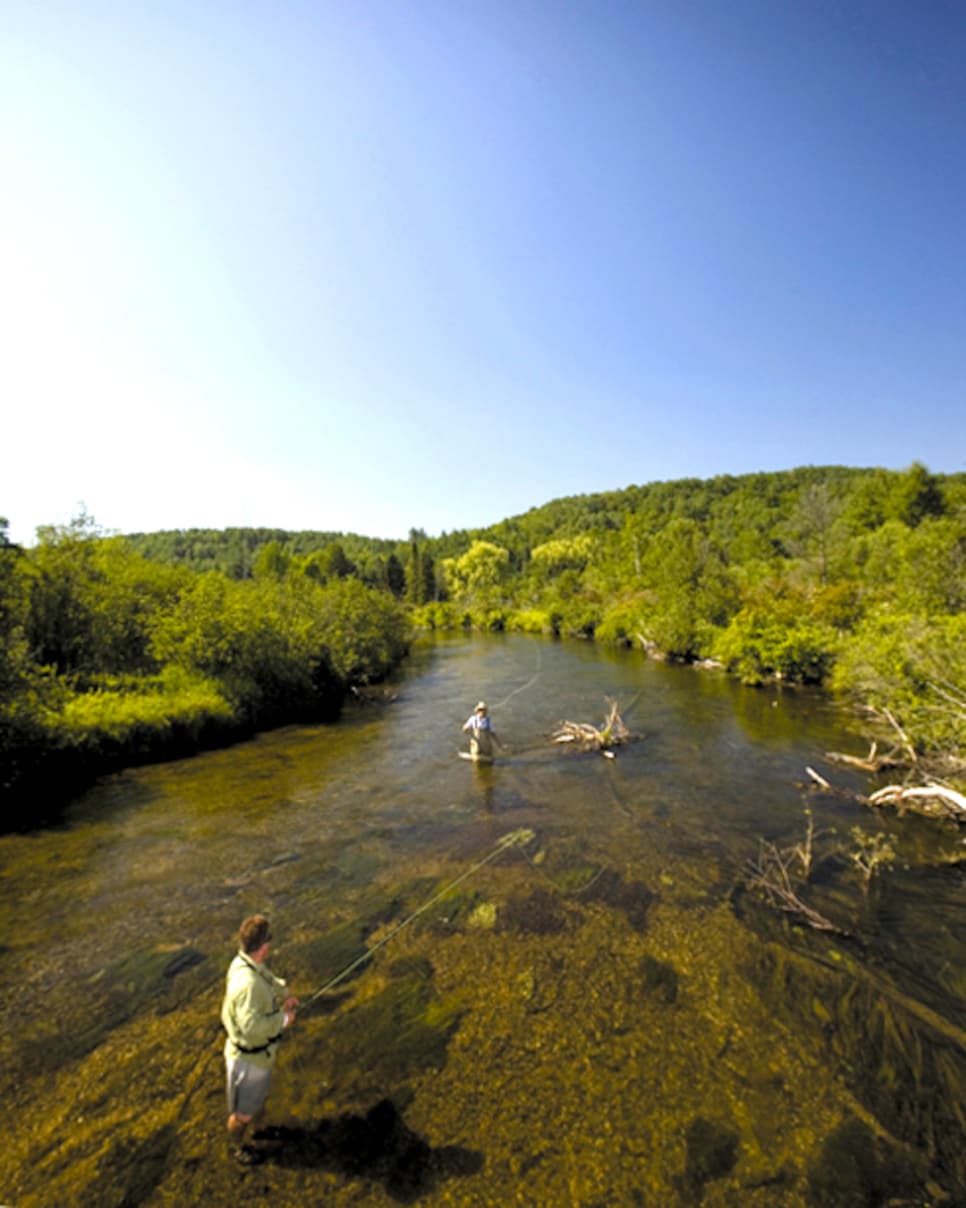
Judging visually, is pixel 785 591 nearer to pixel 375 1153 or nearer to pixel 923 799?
pixel 923 799

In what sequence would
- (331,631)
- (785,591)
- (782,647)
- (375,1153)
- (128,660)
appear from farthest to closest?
(785,591), (331,631), (782,647), (128,660), (375,1153)

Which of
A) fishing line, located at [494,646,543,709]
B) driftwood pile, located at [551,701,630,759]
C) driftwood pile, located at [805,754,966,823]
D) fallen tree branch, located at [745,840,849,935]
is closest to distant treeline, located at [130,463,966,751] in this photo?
driftwood pile, located at [805,754,966,823]

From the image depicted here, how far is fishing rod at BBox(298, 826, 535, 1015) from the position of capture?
7.97 metres

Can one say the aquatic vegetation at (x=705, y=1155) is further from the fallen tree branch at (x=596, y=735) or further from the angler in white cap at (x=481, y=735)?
the fallen tree branch at (x=596, y=735)

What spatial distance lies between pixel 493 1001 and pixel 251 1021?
12.6 ft

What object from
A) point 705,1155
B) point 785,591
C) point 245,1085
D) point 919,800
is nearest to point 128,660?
point 245,1085

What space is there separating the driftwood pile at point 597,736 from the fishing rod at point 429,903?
7.13 m

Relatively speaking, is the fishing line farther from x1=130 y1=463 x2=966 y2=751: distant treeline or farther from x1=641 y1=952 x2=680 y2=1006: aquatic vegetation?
x1=641 y1=952 x2=680 y2=1006: aquatic vegetation

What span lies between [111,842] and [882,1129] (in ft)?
47.2

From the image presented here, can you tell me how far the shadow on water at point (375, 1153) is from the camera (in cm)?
525

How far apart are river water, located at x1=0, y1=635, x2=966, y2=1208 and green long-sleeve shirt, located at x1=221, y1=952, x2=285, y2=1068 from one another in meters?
1.32

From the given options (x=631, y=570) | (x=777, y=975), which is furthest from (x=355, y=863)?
(x=631, y=570)

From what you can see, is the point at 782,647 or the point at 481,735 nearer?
the point at 481,735

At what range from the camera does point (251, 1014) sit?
499 cm
